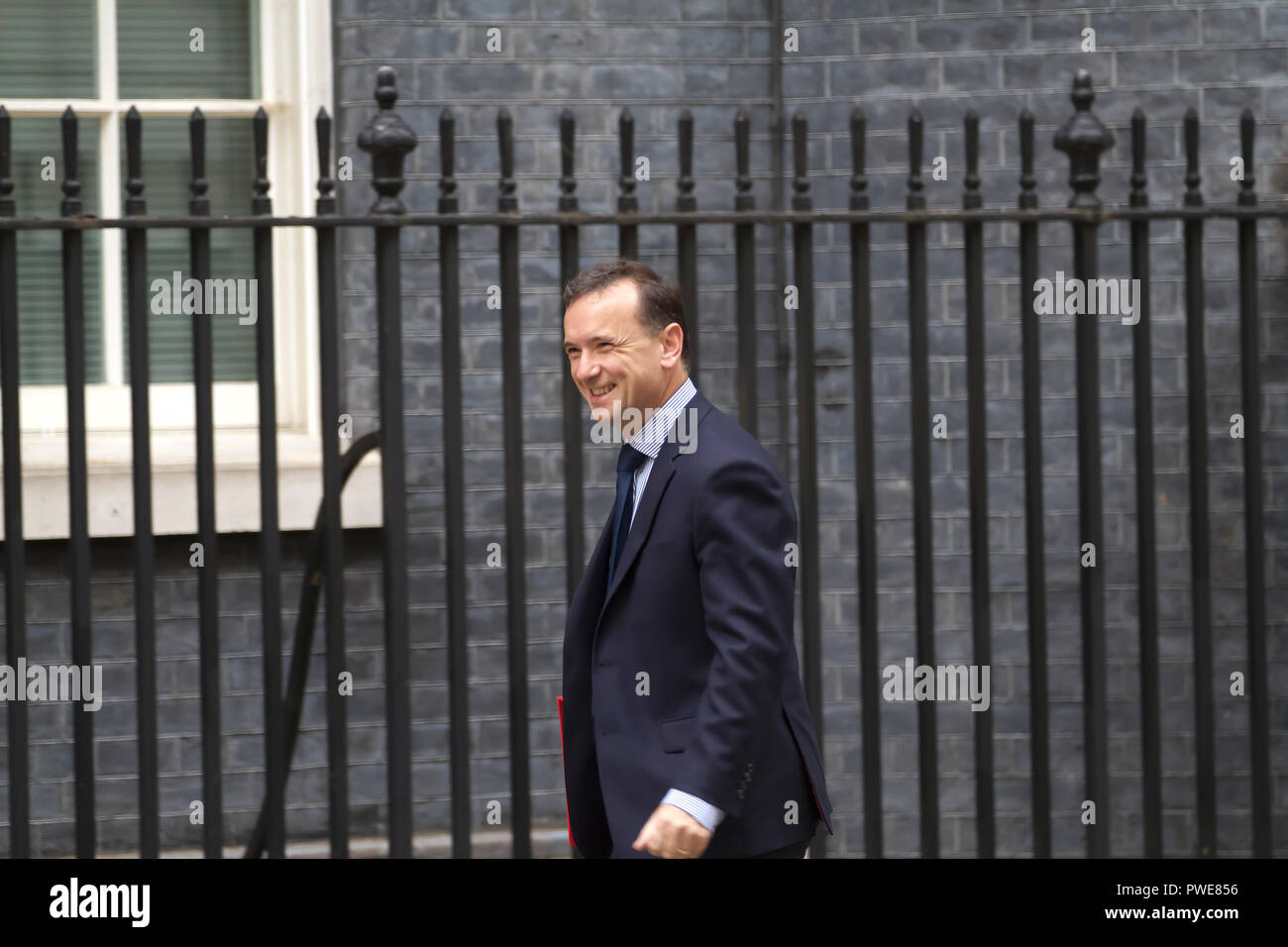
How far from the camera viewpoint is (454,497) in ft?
12.8

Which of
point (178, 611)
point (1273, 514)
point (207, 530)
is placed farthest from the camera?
point (1273, 514)

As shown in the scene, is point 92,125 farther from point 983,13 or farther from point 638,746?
point 638,746

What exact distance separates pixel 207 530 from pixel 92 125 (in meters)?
2.48

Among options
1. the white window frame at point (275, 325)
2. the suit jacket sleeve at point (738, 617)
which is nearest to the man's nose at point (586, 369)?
the suit jacket sleeve at point (738, 617)

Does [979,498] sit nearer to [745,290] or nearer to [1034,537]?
[1034,537]

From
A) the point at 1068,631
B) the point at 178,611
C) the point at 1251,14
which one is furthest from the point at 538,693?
the point at 1251,14

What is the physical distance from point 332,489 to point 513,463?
467mm

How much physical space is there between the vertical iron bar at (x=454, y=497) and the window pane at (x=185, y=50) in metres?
2.19

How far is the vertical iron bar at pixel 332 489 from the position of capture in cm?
386

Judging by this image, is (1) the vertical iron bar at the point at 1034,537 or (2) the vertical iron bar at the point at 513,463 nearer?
(2) the vertical iron bar at the point at 513,463

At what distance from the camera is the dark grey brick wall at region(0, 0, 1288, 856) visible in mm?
5688

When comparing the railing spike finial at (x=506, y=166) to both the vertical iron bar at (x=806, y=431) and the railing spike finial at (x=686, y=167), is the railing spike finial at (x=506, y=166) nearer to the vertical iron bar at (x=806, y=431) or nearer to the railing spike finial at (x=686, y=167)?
the railing spike finial at (x=686, y=167)

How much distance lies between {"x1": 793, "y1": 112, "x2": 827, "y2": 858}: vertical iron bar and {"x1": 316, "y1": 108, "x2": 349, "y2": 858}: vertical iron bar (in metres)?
1.19

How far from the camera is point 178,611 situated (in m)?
5.49
